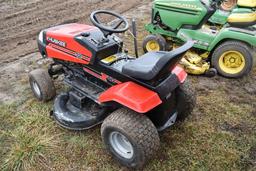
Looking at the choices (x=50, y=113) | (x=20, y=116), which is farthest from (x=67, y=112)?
(x=20, y=116)

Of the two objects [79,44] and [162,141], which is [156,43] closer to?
[79,44]

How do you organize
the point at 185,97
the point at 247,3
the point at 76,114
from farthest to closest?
1. the point at 247,3
2. the point at 76,114
3. the point at 185,97

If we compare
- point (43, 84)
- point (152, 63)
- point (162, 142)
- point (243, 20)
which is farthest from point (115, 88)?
point (243, 20)

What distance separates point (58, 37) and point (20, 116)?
1.00 meters

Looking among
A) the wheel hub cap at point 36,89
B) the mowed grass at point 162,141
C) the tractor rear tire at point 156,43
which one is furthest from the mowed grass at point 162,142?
the tractor rear tire at point 156,43

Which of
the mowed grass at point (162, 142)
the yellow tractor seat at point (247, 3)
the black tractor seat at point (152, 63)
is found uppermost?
the black tractor seat at point (152, 63)

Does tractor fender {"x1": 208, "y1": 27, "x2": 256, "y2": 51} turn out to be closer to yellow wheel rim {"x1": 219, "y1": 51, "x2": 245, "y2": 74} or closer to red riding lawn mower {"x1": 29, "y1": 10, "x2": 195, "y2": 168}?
yellow wheel rim {"x1": 219, "y1": 51, "x2": 245, "y2": 74}

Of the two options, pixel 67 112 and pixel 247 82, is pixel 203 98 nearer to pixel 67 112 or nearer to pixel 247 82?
pixel 247 82

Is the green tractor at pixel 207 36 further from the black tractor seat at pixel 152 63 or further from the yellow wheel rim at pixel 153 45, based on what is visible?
the black tractor seat at pixel 152 63

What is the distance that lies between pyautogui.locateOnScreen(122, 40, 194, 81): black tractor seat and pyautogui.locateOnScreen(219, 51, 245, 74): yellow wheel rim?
69.6 inches

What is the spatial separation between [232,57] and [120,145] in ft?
7.47

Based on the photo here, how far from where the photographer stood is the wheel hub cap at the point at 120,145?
263 centimetres

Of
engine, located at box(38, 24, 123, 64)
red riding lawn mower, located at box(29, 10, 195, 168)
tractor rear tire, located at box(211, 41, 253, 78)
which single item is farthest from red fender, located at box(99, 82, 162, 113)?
tractor rear tire, located at box(211, 41, 253, 78)

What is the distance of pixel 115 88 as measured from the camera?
258 cm
